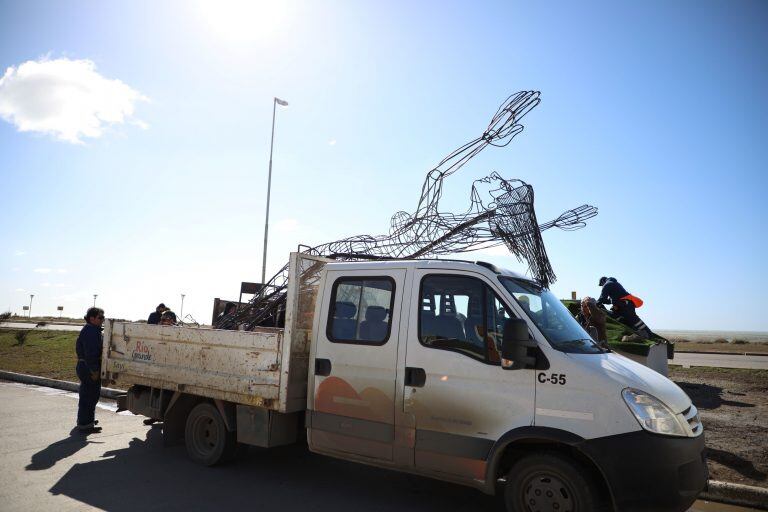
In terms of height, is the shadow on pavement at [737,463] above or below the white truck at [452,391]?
below

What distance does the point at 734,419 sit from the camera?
7.93 metres

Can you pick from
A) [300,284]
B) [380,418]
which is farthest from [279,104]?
[380,418]

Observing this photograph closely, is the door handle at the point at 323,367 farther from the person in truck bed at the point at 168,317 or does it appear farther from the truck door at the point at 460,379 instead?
the person in truck bed at the point at 168,317

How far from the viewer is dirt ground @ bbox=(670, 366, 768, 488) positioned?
5.60m

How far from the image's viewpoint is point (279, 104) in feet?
74.6

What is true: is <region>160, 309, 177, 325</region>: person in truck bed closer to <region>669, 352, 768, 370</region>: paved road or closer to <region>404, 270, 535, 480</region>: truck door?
<region>404, 270, 535, 480</region>: truck door

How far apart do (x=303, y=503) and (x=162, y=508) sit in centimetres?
128

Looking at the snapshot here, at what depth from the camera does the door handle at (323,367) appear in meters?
4.88

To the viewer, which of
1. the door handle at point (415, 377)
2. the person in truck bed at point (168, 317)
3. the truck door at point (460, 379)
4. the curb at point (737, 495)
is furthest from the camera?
the person in truck bed at point (168, 317)

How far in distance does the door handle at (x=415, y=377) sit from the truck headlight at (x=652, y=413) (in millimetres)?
1603

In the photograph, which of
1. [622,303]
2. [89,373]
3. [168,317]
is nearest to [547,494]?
[89,373]

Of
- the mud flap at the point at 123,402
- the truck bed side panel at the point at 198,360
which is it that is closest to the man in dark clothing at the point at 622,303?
the truck bed side panel at the point at 198,360

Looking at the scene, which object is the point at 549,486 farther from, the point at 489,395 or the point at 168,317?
the point at 168,317

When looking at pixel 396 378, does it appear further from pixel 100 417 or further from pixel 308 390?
pixel 100 417
